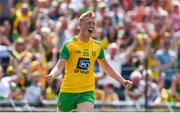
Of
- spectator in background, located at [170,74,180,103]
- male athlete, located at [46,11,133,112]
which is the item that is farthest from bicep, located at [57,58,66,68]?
spectator in background, located at [170,74,180,103]

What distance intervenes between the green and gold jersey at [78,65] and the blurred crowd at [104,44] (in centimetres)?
440

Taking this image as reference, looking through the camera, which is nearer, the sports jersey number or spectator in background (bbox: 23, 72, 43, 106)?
the sports jersey number

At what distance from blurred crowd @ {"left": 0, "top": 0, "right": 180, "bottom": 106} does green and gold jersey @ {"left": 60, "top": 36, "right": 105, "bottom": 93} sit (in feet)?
14.4

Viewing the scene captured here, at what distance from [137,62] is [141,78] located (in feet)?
2.34

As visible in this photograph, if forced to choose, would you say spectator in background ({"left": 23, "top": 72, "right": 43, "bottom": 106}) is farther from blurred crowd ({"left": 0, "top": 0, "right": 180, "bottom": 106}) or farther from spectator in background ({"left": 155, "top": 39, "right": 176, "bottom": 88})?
spectator in background ({"left": 155, "top": 39, "right": 176, "bottom": 88})

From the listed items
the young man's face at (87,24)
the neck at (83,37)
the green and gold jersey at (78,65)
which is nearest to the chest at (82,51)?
the green and gold jersey at (78,65)

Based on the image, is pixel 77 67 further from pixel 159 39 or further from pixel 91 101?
pixel 159 39

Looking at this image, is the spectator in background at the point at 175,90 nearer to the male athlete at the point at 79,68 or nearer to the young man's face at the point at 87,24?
the male athlete at the point at 79,68

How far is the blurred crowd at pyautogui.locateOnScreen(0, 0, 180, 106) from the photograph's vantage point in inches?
574

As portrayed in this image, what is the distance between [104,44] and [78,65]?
596 centimetres

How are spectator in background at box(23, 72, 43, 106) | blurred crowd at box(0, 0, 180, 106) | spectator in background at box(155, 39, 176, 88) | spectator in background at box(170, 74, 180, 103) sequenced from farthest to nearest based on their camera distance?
spectator in background at box(155, 39, 176, 88) → spectator in background at box(170, 74, 180, 103) → blurred crowd at box(0, 0, 180, 106) → spectator in background at box(23, 72, 43, 106)

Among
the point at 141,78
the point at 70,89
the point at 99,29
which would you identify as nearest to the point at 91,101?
the point at 70,89

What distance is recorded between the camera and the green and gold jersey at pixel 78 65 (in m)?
9.73

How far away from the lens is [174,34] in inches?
643
